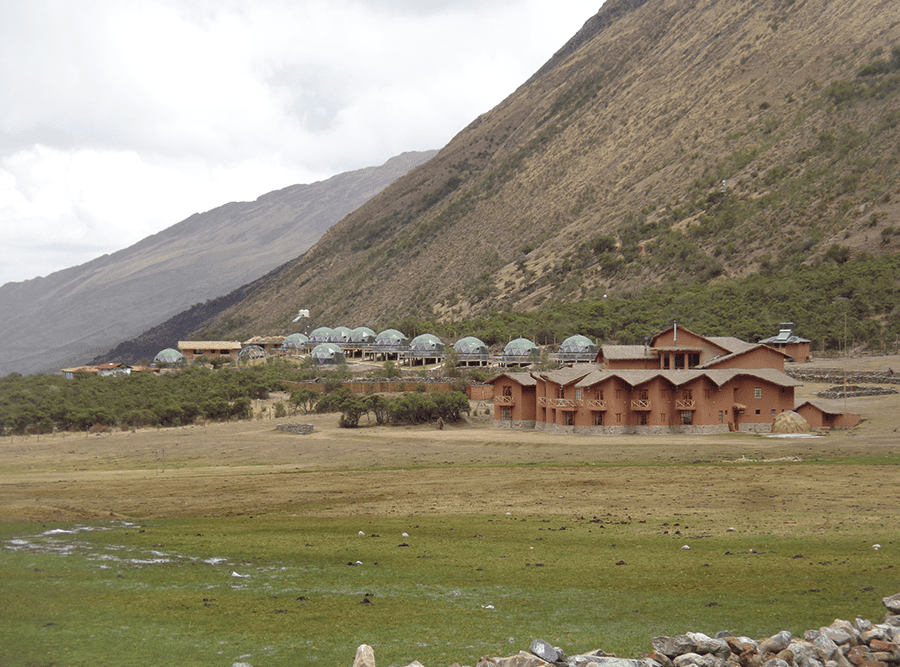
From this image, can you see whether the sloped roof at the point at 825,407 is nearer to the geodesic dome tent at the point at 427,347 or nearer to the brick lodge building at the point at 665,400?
the brick lodge building at the point at 665,400

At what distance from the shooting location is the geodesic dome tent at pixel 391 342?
430 feet

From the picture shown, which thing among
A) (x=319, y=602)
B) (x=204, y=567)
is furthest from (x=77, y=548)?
(x=319, y=602)

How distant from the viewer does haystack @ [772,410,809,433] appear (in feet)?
181

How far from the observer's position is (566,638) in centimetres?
1379

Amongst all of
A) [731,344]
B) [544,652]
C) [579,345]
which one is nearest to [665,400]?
[731,344]

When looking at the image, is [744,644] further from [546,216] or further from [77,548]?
[546,216]

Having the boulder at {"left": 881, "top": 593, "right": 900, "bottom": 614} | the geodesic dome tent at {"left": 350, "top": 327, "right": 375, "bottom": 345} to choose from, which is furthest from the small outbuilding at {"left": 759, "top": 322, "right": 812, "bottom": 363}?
the boulder at {"left": 881, "top": 593, "right": 900, "bottom": 614}

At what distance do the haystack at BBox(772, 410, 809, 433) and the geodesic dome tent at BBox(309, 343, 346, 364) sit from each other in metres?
75.2

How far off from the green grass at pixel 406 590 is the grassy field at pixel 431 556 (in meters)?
0.07

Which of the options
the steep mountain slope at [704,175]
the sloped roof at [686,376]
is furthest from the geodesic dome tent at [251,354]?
the sloped roof at [686,376]

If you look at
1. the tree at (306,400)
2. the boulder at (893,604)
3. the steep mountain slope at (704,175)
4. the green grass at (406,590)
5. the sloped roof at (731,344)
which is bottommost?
the green grass at (406,590)

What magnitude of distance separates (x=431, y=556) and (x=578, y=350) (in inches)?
3101

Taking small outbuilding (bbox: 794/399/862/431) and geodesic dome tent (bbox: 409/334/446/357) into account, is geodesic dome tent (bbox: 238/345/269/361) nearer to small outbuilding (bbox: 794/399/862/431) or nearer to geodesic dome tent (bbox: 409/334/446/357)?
geodesic dome tent (bbox: 409/334/446/357)

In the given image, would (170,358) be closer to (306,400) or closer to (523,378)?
(306,400)
